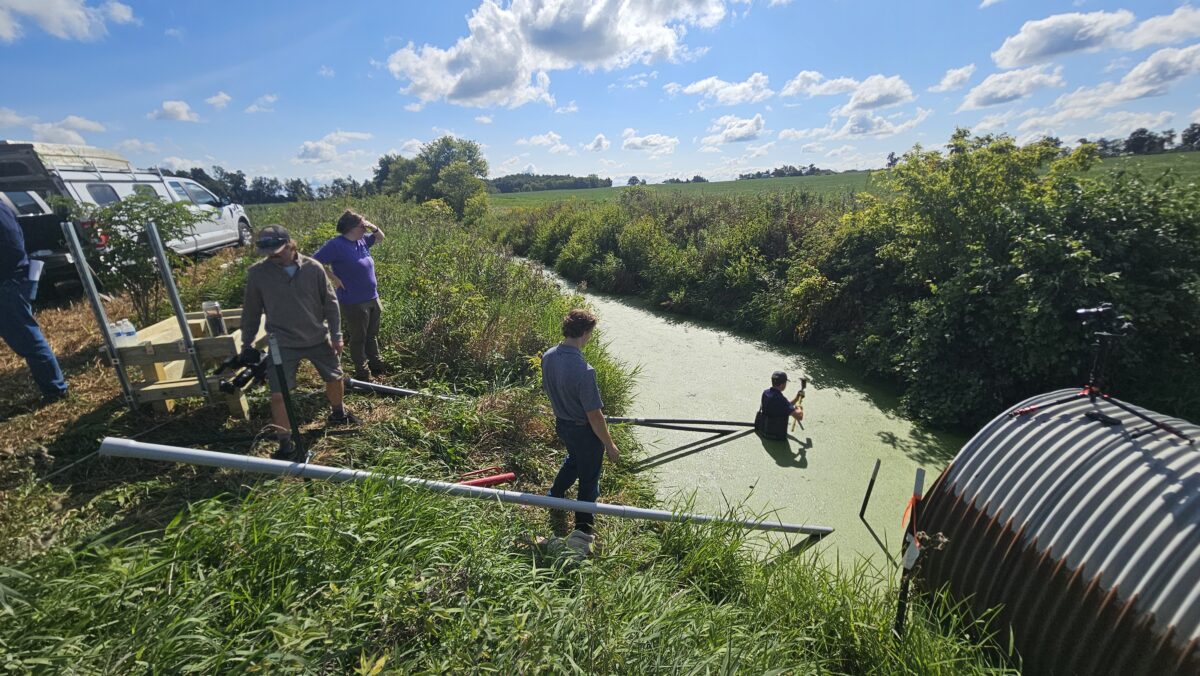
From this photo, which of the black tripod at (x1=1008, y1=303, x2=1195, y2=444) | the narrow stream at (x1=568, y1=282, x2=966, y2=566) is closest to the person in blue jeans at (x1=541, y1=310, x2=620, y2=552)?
the narrow stream at (x1=568, y1=282, x2=966, y2=566)

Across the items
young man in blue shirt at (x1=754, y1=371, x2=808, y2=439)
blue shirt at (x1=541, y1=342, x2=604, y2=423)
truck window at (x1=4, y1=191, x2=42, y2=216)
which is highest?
truck window at (x1=4, y1=191, x2=42, y2=216)

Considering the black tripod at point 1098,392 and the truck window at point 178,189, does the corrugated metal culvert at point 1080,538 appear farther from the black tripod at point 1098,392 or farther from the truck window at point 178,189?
the truck window at point 178,189

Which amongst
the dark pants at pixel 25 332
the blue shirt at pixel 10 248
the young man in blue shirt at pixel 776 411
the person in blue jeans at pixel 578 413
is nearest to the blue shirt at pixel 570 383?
the person in blue jeans at pixel 578 413

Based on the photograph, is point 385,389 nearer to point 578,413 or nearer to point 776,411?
point 578,413

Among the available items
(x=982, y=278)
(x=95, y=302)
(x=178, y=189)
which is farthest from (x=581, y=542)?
(x=178, y=189)

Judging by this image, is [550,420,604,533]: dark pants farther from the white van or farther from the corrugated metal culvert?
the white van

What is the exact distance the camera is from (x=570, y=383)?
3047mm

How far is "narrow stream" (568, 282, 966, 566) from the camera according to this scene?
3.99m

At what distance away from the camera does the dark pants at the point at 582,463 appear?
3.19 metres

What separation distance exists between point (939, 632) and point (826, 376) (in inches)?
182

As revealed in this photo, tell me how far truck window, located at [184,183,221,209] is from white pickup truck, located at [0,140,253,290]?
29.4 inches

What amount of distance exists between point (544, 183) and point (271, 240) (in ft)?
242

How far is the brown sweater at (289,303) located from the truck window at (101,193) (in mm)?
6122

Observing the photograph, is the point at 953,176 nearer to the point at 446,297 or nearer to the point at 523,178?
the point at 446,297
